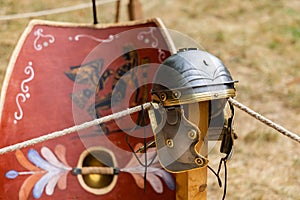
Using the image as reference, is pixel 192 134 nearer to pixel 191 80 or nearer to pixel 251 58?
pixel 191 80

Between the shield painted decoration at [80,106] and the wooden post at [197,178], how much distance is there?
39 cm

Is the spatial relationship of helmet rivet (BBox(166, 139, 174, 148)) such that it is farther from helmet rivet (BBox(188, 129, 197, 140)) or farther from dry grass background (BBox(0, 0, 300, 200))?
Result: dry grass background (BBox(0, 0, 300, 200))

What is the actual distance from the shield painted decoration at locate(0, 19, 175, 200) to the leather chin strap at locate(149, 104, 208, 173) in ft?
1.45

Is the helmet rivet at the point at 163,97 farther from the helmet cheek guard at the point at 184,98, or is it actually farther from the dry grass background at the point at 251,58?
the dry grass background at the point at 251,58

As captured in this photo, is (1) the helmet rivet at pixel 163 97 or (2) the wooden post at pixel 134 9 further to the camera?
(2) the wooden post at pixel 134 9

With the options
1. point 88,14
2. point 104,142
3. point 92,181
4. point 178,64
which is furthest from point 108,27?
point 88,14

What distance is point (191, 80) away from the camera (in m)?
1.04

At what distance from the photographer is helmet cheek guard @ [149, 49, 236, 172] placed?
104 centimetres

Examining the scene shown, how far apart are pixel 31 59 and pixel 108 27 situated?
1.02 ft

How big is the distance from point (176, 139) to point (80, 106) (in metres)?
0.73

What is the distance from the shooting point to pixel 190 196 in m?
1.17

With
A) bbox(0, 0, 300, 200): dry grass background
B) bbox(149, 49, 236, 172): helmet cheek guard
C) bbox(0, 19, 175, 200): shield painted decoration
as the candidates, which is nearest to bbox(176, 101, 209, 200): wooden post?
bbox(149, 49, 236, 172): helmet cheek guard

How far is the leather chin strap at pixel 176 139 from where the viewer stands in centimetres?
107

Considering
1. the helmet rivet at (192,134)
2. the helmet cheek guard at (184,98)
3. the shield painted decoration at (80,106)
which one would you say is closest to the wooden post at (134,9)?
the shield painted decoration at (80,106)
